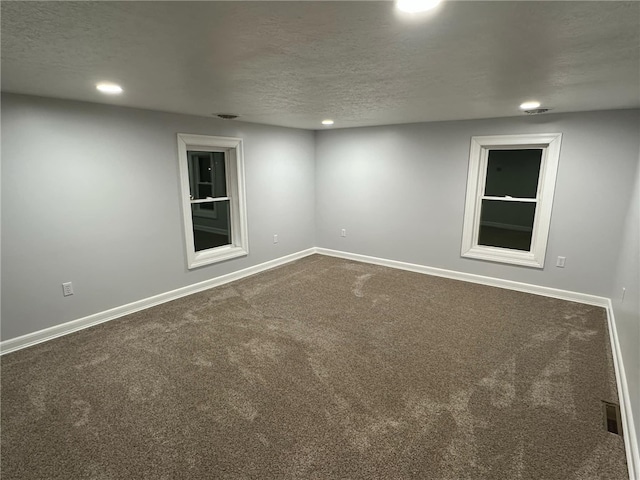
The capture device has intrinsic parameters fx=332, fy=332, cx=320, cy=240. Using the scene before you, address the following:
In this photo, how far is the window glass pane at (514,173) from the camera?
7.64 m

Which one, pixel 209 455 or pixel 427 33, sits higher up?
pixel 427 33

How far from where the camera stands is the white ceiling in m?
1.25

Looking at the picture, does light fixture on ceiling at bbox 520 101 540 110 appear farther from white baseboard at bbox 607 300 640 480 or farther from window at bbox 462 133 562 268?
white baseboard at bbox 607 300 640 480

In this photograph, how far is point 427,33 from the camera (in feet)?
4.77

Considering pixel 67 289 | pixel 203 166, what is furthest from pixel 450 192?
pixel 67 289

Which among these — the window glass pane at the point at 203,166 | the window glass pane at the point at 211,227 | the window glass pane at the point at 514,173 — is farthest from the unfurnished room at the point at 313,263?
the window glass pane at the point at 514,173

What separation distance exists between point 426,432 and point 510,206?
7628 mm

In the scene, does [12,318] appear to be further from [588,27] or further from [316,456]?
[588,27]

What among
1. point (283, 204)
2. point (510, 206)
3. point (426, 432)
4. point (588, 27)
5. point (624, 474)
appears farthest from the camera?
point (510, 206)

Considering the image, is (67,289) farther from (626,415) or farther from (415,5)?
(626,415)

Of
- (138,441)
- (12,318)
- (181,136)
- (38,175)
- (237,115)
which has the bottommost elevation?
(138,441)

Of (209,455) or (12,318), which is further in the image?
(12,318)

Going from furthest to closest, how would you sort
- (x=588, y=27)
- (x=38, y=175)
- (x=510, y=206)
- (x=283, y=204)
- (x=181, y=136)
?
1. (x=510, y=206)
2. (x=283, y=204)
3. (x=181, y=136)
4. (x=38, y=175)
5. (x=588, y=27)

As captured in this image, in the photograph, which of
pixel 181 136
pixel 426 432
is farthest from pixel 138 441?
pixel 181 136
